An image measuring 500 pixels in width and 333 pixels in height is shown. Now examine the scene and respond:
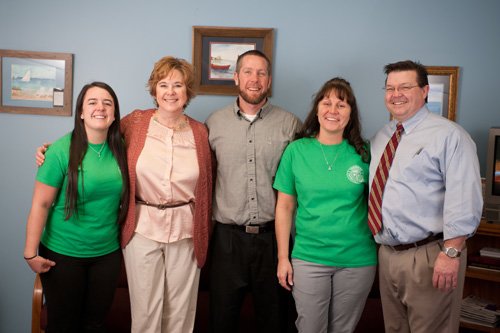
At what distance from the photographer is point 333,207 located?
1.98m

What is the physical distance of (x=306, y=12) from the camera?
2.83 m

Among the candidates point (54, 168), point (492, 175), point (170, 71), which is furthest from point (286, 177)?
point (492, 175)

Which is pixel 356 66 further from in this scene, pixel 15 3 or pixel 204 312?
pixel 15 3

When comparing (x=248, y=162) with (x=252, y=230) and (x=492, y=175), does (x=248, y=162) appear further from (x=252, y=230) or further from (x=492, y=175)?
(x=492, y=175)

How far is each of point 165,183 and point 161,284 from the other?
0.47m

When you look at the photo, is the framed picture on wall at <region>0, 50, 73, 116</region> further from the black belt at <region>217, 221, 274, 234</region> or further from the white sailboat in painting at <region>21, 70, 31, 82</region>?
the black belt at <region>217, 221, 274, 234</region>

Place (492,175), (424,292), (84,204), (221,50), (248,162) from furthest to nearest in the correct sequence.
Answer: (221,50)
(492,175)
(248,162)
(84,204)
(424,292)

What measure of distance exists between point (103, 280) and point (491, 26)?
103 inches

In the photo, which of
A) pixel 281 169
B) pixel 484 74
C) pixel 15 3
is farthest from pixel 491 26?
pixel 15 3

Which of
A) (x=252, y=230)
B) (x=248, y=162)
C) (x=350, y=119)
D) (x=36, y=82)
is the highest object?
(x=36, y=82)

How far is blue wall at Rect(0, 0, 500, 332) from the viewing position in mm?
2830

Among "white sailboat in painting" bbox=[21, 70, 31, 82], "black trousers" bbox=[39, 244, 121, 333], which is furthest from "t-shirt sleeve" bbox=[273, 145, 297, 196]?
"white sailboat in painting" bbox=[21, 70, 31, 82]

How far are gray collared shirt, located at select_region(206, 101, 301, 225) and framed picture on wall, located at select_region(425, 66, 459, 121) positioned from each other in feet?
3.44

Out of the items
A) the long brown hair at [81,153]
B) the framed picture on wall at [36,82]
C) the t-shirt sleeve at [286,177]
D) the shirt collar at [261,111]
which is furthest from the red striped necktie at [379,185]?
the framed picture on wall at [36,82]
